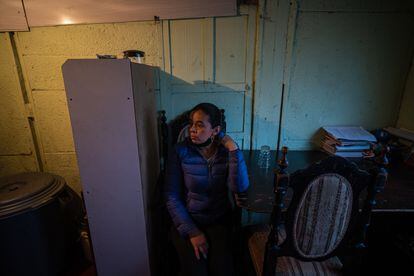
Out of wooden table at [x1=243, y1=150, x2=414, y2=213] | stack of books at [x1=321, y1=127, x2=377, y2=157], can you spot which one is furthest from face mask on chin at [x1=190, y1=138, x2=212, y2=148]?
stack of books at [x1=321, y1=127, x2=377, y2=157]

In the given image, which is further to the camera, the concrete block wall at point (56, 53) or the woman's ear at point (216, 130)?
the concrete block wall at point (56, 53)

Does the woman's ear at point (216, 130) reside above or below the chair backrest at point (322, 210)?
above

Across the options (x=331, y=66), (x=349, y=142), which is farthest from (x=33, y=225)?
(x=331, y=66)

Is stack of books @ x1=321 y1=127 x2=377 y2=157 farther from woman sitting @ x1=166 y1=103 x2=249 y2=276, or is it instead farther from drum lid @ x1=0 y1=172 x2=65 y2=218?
drum lid @ x1=0 y1=172 x2=65 y2=218

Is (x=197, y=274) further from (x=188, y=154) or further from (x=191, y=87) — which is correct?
(x=191, y=87)

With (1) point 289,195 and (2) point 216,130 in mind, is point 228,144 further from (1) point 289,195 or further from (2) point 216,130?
(1) point 289,195

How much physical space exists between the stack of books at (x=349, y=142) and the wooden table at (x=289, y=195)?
77mm

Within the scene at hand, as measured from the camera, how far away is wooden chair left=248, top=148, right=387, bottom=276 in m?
0.86

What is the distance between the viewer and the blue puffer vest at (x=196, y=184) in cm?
134

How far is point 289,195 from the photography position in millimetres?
1208

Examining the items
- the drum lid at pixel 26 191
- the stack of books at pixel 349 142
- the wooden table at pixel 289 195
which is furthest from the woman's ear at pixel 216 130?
the drum lid at pixel 26 191

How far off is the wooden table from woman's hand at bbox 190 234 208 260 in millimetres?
319

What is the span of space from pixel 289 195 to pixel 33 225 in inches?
66.1

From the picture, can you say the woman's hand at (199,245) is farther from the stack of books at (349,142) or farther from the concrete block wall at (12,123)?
the concrete block wall at (12,123)
